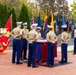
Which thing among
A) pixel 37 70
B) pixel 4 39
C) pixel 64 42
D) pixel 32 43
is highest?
pixel 32 43

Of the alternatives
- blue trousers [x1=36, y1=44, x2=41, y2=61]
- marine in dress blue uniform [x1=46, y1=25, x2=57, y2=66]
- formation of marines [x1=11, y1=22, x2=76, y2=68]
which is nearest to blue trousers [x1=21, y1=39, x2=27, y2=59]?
formation of marines [x1=11, y1=22, x2=76, y2=68]

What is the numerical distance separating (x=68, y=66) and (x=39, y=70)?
5.19 ft

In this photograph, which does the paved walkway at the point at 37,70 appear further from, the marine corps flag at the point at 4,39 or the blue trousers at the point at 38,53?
the marine corps flag at the point at 4,39

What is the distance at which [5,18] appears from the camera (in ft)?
81.0

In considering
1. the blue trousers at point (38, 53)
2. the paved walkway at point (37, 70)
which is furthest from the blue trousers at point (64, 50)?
the blue trousers at point (38, 53)

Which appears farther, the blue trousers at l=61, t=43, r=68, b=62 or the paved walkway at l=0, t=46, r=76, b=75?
the blue trousers at l=61, t=43, r=68, b=62

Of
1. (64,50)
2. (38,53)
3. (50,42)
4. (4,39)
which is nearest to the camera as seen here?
(50,42)

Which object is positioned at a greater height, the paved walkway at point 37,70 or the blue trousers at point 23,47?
the blue trousers at point 23,47

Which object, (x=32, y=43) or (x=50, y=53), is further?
(x=50, y=53)

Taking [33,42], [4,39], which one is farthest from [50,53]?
[4,39]

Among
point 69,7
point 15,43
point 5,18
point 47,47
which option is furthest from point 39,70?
point 69,7

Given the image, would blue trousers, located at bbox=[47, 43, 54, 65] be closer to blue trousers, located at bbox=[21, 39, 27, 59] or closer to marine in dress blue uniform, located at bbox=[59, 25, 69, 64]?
marine in dress blue uniform, located at bbox=[59, 25, 69, 64]

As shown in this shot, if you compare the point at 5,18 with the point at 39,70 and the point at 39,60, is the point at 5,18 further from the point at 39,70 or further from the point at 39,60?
the point at 39,70

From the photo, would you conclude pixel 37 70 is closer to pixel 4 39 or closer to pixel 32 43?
pixel 32 43
